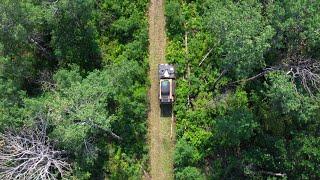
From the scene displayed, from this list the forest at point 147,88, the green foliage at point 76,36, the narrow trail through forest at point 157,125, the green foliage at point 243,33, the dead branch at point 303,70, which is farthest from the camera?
the narrow trail through forest at point 157,125

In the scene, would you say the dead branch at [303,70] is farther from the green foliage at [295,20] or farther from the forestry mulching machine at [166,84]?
the forestry mulching machine at [166,84]

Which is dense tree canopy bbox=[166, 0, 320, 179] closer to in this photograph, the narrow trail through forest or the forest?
the forest

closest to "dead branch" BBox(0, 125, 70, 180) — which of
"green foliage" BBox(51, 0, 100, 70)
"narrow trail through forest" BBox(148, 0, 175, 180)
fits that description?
"green foliage" BBox(51, 0, 100, 70)

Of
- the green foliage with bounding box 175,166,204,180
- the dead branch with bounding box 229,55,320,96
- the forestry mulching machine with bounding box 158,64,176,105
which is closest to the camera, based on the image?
the dead branch with bounding box 229,55,320,96

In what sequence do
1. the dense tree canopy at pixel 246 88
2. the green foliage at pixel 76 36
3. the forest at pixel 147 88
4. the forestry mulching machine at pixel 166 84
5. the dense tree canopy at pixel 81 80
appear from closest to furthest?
the dense tree canopy at pixel 246 88 < the forest at pixel 147 88 < the dense tree canopy at pixel 81 80 < the green foliage at pixel 76 36 < the forestry mulching machine at pixel 166 84

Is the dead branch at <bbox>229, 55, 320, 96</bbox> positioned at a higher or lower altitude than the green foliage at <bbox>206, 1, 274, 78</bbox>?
lower

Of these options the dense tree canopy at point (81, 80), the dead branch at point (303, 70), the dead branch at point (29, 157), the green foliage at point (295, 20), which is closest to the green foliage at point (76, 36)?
the dense tree canopy at point (81, 80)

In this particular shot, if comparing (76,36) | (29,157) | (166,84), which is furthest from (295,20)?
(29,157)

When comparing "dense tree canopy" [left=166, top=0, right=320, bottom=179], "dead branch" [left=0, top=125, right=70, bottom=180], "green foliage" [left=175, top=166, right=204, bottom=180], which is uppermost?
"dense tree canopy" [left=166, top=0, right=320, bottom=179]
